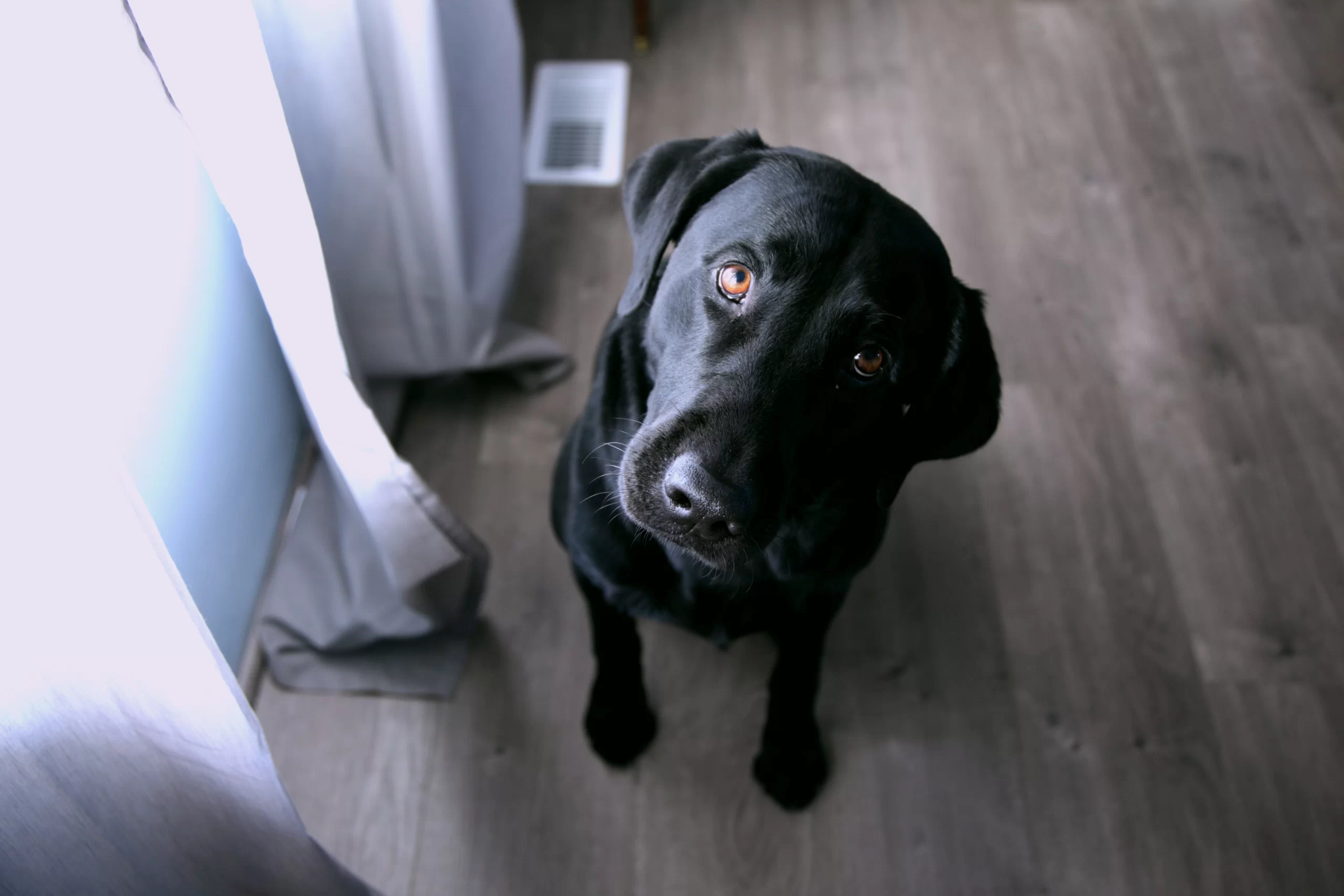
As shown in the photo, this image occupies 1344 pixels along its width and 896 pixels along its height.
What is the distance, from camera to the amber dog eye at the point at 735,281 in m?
1.06

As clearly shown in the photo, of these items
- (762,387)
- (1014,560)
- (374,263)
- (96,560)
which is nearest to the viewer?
(96,560)

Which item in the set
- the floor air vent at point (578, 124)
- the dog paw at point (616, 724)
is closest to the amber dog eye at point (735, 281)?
the dog paw at point (616, 724)

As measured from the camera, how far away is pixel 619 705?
58.1 inches

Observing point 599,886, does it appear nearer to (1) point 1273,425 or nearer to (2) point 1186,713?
(2) point 1186,713

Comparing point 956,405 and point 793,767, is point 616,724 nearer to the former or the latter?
point 793,767

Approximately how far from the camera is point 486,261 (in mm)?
1781

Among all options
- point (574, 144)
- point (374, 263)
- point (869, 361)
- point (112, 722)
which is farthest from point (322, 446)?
point (574, 144)

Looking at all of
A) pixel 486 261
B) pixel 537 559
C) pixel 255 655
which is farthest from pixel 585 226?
pixel 255 655

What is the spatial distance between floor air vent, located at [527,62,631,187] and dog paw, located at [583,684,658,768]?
1134 millimetres

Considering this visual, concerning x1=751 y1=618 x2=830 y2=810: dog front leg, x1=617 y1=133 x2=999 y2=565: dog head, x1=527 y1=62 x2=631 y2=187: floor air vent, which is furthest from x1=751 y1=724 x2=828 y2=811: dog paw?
x1=527 y1=62 x2=631 y2=187: floor air vent

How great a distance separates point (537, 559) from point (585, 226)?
751 millimetres

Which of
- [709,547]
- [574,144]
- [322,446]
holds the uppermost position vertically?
[709,547]

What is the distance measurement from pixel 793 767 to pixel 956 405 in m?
0.62

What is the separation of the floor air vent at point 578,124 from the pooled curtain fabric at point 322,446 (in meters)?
0.61
